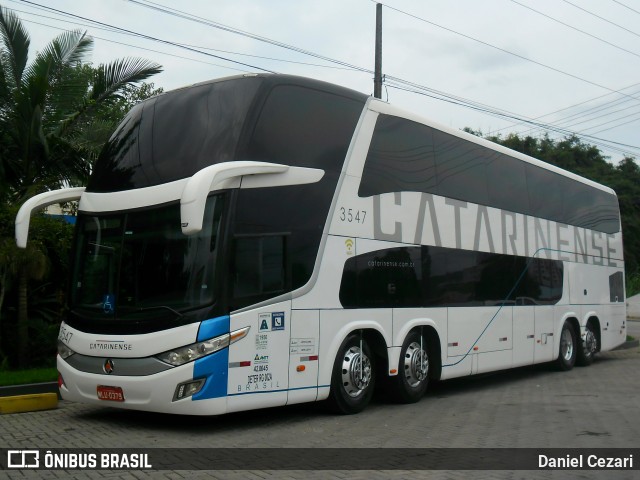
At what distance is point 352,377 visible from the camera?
33.1 ft

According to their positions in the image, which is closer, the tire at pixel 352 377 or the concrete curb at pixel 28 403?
the tire at pixel 352 377

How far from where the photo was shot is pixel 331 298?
9.82m

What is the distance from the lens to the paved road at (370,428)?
23.2 ft

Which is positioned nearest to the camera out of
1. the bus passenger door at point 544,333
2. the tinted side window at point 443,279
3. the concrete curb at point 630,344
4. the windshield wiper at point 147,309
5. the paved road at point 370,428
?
the paved road at point 370,428

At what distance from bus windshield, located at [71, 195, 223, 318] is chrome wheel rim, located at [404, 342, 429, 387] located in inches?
159

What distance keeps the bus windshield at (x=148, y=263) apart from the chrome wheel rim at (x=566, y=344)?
410 inches

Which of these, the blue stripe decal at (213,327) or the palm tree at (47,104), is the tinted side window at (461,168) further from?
the palm tree at (47,104)

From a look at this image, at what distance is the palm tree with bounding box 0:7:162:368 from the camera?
14.3 m

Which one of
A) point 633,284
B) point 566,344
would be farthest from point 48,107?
point 633,284

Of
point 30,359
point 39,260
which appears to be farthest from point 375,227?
point 30,359

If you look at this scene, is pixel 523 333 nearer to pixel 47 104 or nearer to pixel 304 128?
pixel 304 128

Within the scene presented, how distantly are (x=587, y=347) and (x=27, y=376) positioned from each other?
40.6 feet

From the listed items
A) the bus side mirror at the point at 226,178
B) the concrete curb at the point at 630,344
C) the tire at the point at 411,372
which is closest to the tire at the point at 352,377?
the tire at the point at 411,372

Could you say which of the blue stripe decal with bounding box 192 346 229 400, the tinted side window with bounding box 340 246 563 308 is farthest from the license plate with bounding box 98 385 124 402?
the tinted side window with bounding box 340 246 563 308
